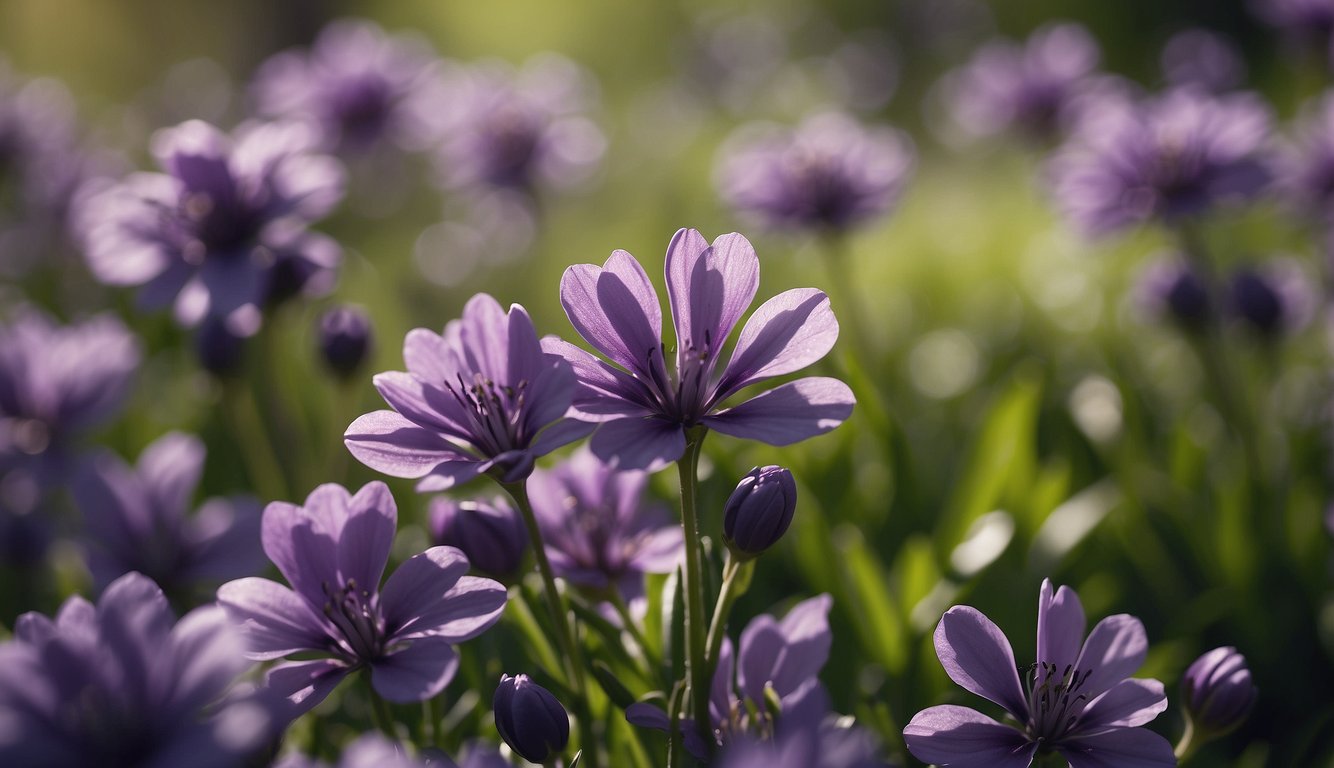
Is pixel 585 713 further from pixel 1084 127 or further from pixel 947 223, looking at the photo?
pixel 947 223

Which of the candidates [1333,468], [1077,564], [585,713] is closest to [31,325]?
[585,713]

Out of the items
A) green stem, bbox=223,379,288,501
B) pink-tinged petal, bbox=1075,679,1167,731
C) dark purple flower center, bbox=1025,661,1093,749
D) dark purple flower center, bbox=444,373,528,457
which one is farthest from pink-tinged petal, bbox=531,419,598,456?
green stem, bbox=223,379,288,501

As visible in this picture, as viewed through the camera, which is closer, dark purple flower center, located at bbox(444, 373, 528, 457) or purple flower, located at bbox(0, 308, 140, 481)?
dark purple flower center, located at bbox(444, 373, 528, 457)

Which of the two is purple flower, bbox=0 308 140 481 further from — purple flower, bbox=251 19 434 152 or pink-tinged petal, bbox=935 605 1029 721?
pink-tinged petal, bbox=935 605 1029 721

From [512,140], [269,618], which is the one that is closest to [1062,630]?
[269,618]

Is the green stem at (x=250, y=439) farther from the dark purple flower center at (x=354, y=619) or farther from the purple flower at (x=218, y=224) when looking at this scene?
the dark purple flower center at (x=354, y=619)

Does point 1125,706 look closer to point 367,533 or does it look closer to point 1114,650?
point 1114,650
